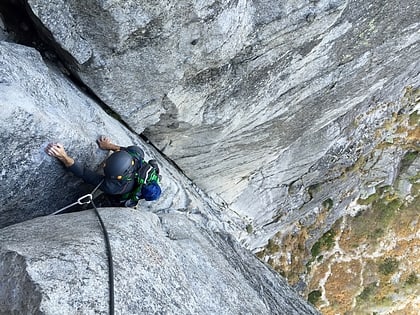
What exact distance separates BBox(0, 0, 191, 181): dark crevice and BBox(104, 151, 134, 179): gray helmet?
5.51 feet

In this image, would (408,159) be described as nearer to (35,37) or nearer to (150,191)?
(150,191)

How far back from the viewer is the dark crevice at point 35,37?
7180 mm

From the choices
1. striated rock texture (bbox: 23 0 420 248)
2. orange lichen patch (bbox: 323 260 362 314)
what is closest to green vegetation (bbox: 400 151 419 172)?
striated rock texture (bbox: 23 0 420 248)

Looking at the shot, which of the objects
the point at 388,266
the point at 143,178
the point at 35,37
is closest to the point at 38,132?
the point at 143,178

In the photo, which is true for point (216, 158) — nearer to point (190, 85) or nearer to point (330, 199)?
point (190, 85)

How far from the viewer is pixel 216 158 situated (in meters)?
11.9

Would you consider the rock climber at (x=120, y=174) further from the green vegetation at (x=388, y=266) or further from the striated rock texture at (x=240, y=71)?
the green vegetation at (x=388, y=266)

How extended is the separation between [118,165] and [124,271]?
2.20 metres

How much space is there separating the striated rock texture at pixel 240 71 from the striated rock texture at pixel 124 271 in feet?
8.08

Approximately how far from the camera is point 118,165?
706cm

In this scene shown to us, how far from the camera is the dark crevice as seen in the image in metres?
7.18

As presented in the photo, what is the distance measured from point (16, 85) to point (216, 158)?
6.41 metres

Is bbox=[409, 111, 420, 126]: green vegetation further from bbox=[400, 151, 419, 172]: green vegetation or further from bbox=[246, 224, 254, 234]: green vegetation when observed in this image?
bbox=[246, 224, 254, 234]: green vegetation

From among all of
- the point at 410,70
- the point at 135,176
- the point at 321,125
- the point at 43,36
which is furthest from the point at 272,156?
the point at 43,36
